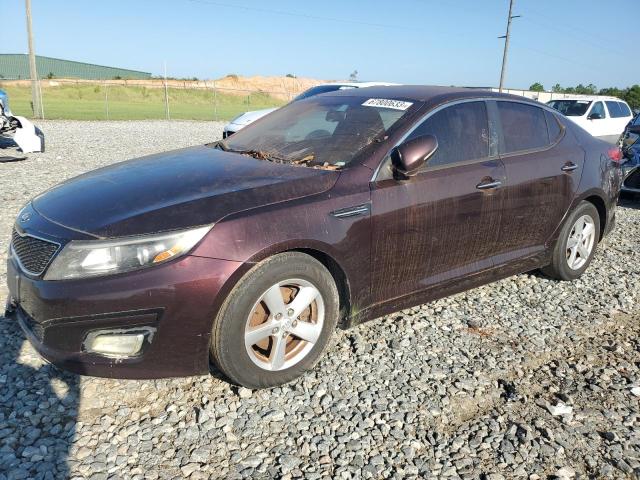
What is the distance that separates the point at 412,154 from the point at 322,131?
82cm

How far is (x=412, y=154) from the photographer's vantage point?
3143mm

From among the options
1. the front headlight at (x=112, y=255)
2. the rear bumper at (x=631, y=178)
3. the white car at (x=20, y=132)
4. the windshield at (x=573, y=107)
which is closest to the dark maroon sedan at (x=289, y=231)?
the front headlight at (x=112, y=255)

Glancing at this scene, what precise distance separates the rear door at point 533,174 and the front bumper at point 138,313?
2.32 meters

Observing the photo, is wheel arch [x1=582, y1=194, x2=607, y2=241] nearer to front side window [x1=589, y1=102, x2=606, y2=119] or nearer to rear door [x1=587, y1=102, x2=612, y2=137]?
rear door [x1=587, y1=102, x2=612, y2=137]

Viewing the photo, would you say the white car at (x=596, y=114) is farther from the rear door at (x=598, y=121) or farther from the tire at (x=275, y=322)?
the tire at (x=275, y=322)

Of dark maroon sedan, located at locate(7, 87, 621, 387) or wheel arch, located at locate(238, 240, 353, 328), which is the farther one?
wheel arch, located at locate(238, 240, 353, 328)

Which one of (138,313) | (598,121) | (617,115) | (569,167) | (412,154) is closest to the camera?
(138,313)

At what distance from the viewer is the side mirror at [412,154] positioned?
3143mm

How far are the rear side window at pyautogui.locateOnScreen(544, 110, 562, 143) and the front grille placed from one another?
12.4 feet

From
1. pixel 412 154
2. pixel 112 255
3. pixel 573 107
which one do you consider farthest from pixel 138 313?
pixel 573 107

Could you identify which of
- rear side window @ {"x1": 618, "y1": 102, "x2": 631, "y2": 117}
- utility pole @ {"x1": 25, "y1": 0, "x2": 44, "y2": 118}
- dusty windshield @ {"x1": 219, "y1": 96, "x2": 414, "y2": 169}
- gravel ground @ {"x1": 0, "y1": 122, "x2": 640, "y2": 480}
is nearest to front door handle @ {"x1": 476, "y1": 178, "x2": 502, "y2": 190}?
dusty windshield @ {"x1": 219, "y1": 96, "x2": 414, "y2": 169}

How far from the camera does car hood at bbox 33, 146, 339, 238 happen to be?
8.52 feet

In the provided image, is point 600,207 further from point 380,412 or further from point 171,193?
point 171,193

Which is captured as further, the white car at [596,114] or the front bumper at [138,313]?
the white car at [596,114]
